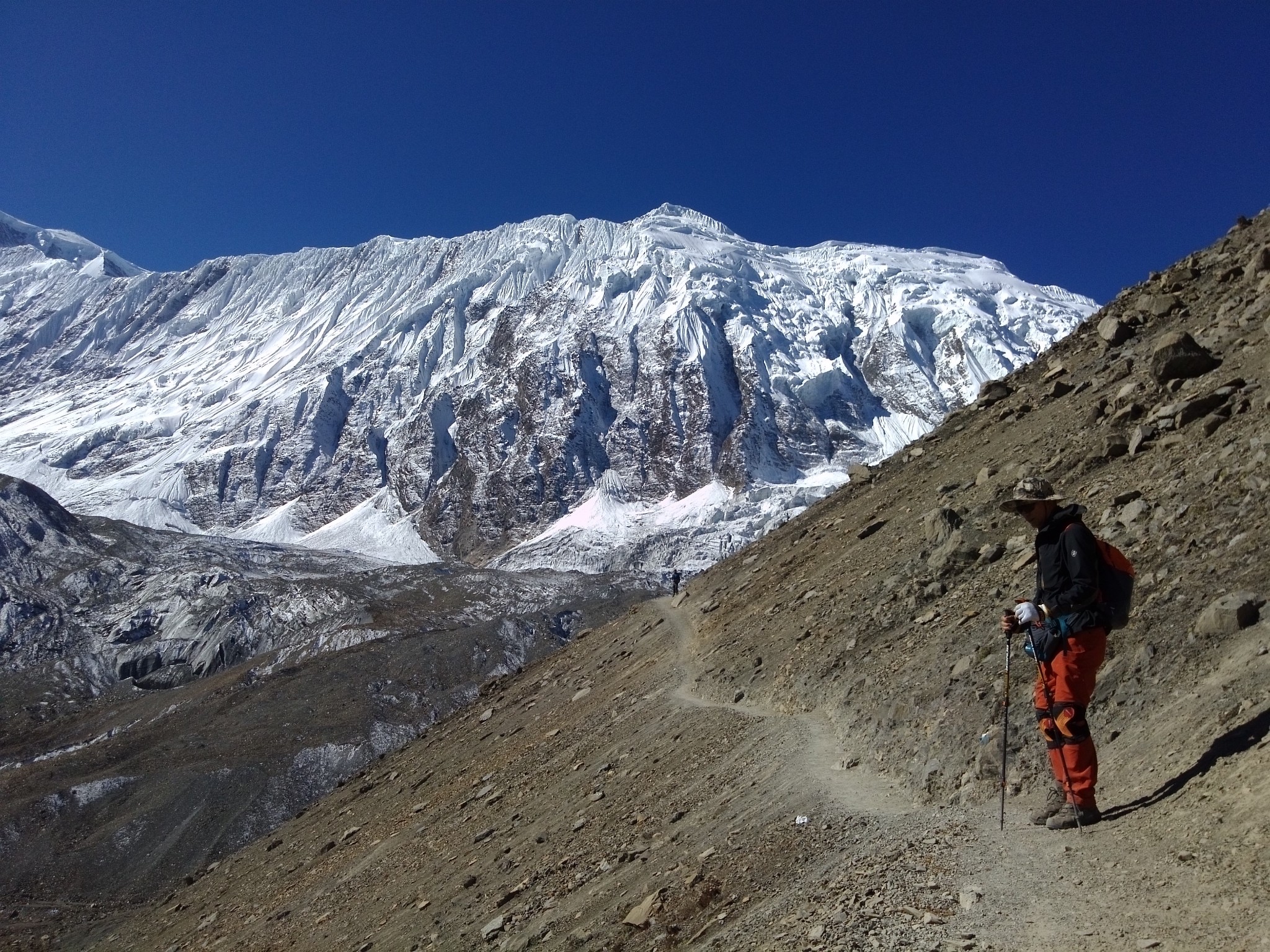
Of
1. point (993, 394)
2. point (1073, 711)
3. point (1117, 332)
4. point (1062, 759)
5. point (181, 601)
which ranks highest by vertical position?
point (181, 601)

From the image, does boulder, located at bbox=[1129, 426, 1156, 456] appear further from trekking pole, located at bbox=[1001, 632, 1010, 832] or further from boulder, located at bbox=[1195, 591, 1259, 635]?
trekking pole, located at bbox=[1001, 632, 1010, 832]

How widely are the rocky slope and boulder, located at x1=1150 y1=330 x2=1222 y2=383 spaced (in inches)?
1754

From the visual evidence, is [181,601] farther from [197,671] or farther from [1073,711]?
[1073,711]

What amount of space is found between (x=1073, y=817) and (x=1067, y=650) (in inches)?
43.2

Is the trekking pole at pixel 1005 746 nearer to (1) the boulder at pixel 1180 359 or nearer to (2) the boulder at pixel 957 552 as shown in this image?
(2) the boulder at pixel 957 552

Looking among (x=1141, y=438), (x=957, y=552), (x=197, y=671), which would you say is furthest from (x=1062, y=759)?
(x=197, y=671)

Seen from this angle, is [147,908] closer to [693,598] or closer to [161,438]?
[693,598]

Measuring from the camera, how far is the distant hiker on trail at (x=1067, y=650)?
21.2 feet

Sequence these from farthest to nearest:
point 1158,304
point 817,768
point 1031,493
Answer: point 1158,304
point 817,768
point 1031,493

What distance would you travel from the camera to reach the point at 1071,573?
6.73m

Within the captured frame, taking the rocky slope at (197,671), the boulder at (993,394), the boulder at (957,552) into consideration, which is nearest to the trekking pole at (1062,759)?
the boulder at (957,552)

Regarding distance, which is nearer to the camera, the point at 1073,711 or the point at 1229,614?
the point at 1073,711

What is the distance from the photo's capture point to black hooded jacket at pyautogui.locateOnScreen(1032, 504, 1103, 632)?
665 centimetres

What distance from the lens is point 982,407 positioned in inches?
805
